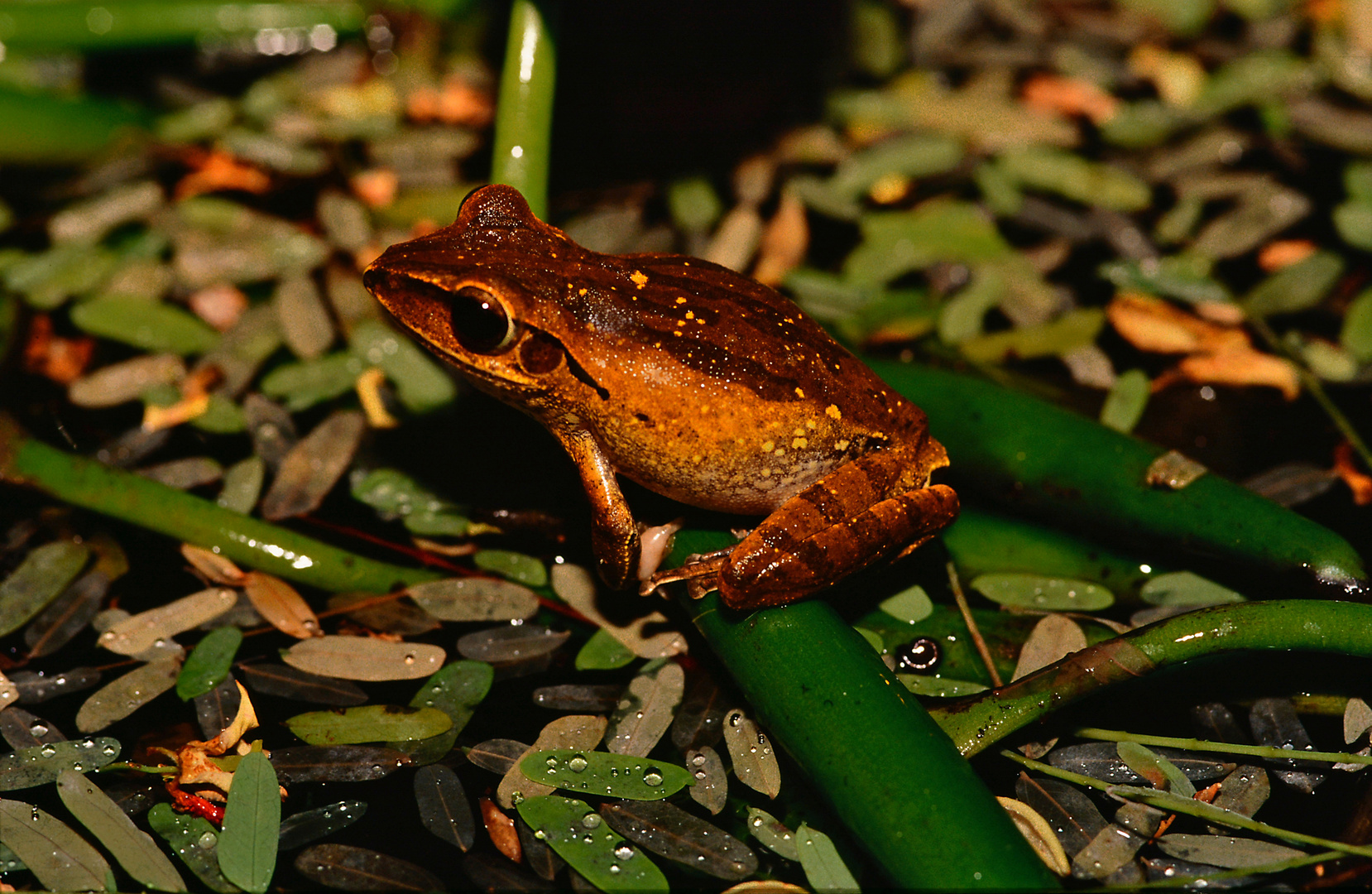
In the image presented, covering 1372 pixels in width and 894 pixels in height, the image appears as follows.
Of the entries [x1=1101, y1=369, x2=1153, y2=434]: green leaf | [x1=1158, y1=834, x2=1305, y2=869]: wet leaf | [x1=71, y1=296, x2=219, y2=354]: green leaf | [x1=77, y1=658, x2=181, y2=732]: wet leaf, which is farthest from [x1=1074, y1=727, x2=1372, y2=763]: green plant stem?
[x1=71, y1=296, x2=219, y2=354]: green leaf

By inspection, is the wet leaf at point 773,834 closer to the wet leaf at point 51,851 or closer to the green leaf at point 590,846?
the green leaf at point 590,846

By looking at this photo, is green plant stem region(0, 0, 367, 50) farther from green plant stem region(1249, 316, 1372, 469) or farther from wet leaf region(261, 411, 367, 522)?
green plant stem region(1249, 316, 1372, 469)

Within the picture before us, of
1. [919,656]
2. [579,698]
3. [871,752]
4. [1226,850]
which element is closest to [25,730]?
[579,698]

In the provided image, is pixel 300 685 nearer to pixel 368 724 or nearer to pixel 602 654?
pixel 368 724

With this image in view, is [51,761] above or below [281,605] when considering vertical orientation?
below

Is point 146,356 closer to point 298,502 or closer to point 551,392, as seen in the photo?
point 298,502
